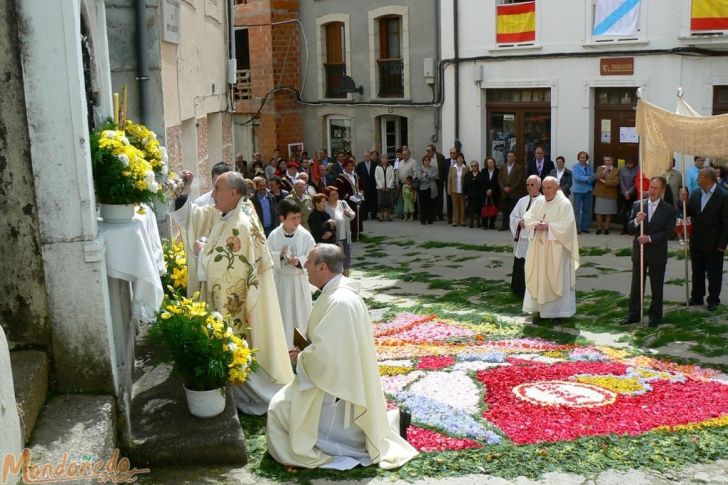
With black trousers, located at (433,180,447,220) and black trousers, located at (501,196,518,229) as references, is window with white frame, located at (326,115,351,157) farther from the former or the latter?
black trousers, located at (501,196,518,229)

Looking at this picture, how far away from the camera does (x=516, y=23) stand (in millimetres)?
22234

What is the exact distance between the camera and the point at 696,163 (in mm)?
17422

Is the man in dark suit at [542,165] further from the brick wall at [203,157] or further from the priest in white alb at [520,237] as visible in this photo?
the brick wall at [203,157]

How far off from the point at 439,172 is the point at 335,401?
53.5ft

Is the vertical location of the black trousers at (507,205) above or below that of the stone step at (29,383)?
below

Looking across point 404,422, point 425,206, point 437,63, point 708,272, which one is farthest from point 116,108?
point 437,63

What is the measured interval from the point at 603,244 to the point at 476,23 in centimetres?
769

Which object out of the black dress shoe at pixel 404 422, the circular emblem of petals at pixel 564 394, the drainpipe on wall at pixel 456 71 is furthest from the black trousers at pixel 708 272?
the drainpipe on wall at pixel 456 71

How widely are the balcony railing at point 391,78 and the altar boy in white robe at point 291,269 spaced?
1660cm

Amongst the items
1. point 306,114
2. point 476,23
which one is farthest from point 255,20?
point 476,23

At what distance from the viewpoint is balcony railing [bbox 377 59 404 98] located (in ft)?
85.2

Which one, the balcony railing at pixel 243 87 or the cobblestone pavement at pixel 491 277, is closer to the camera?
the cobblestone pavement at pixel 491 277

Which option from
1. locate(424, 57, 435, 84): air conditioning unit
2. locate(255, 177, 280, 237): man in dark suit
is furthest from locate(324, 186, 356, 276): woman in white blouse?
locate(424, 57, 435, 84): air conditioning unit

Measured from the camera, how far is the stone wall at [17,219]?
570cm
